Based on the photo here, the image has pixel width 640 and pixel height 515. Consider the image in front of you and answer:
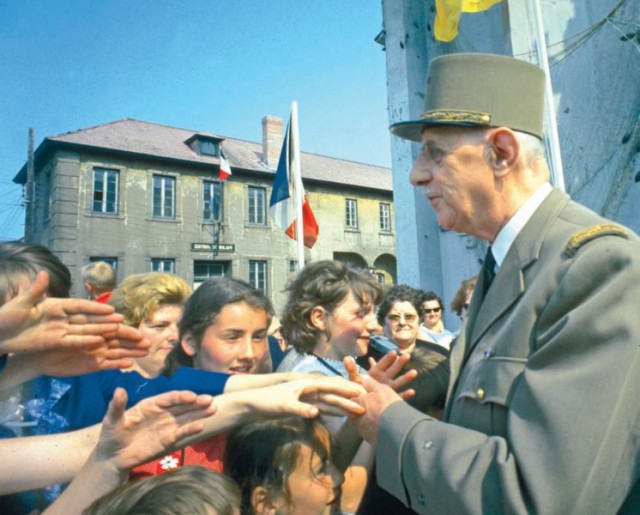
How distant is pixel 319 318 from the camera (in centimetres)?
269

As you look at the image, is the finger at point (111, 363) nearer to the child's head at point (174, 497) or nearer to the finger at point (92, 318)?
the finger at point (92, 318)

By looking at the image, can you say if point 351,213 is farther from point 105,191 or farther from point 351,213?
point 105,191

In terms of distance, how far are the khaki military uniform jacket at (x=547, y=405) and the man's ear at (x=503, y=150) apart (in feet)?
0.68

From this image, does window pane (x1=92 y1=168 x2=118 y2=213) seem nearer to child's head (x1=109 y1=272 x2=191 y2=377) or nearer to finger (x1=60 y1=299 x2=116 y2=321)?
child's head (x1=109 y1=272 x2=191 y2=377)

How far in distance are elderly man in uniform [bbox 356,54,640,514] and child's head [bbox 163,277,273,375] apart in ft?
3.07

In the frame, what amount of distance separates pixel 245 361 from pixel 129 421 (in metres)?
0.96

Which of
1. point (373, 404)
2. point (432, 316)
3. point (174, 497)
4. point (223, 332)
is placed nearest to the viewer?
point (174, 497)

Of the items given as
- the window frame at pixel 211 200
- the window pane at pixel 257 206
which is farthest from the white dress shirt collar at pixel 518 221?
the window pane at pixel 257 206

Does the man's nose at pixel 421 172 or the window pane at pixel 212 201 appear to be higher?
the window pane at pixel 212 201

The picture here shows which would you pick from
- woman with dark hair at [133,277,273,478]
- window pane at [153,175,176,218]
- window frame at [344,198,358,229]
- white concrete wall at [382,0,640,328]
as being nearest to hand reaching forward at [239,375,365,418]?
woman with dark hair at [133,277,273,478]

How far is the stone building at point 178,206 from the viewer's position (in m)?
18.3

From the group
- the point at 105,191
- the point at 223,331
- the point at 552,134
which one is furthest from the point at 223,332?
the point at 105,191

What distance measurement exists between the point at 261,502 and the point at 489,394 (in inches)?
34.3

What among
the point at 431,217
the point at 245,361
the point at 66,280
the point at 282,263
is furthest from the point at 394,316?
the point at 282,263
